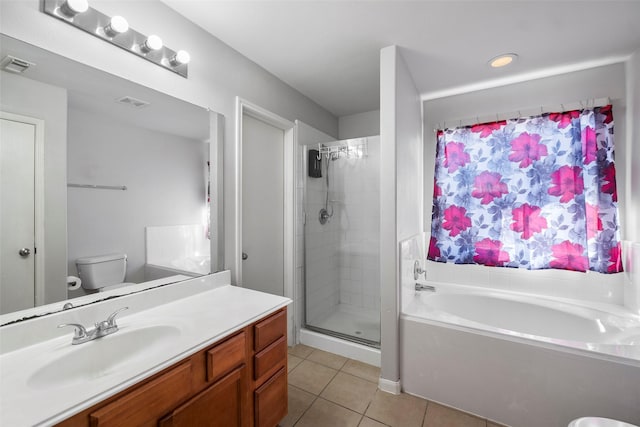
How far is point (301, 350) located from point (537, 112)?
9.82 feet

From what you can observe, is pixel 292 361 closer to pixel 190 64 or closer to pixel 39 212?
pixel 39 212

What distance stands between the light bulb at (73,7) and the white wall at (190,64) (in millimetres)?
52

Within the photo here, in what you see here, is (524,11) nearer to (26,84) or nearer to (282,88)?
(282,88)

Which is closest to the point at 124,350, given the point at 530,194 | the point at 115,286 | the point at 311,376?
the point at 115,286

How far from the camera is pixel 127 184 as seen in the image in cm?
137

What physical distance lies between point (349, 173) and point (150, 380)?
2368 millimetres

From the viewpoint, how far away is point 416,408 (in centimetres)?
178

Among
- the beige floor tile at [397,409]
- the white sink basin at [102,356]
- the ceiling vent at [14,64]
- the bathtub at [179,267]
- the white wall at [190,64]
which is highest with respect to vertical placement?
the white wall at [190,64]

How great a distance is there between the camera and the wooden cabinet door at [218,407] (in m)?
1.00

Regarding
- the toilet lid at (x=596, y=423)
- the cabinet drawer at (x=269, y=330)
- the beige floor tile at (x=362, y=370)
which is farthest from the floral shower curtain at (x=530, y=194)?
the cabinet drawer at (x=269, y=330)

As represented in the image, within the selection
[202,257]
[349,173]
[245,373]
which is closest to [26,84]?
[202,257]

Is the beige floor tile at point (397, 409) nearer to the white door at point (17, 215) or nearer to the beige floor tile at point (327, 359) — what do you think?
the beige floor tile at point (327, 359)

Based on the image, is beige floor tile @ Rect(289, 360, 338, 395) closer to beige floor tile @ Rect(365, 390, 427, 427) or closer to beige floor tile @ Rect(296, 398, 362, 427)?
beige floor tile @ Rect(296, 398, 362, 427)

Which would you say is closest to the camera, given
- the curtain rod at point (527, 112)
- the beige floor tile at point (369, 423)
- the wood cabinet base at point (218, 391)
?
the wood cabinet base at point (218, 391)
